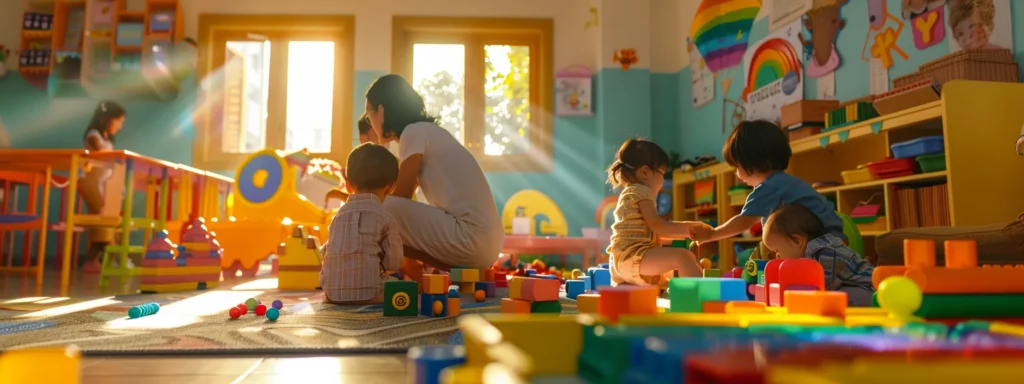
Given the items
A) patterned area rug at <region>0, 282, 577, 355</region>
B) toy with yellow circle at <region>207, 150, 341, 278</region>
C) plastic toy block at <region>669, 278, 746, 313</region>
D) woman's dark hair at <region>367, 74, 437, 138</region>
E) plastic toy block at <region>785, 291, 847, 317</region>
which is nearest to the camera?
plastic toy block at <region>785, 291, 847, 317</region>

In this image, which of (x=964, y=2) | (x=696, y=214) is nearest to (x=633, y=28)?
(x=696, y=214)

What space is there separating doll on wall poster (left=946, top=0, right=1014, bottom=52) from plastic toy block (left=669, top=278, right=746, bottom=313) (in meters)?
2.25

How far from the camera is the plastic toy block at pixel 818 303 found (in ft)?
2.65

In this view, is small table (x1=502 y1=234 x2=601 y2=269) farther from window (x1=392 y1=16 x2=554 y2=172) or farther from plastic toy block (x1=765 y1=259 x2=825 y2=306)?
plastic toy block (x1=765 y1=259 x2=825 y2=306)

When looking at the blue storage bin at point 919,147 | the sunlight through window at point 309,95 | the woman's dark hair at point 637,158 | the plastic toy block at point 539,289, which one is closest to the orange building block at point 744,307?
the plastic toy block at point 539,289

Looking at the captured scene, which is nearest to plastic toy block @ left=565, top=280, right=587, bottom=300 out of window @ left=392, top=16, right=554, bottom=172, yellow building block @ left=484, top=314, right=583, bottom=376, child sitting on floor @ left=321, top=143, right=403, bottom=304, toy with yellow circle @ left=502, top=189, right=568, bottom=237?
child sitting on floor @ left=321, top=143, right=403, bottom=304

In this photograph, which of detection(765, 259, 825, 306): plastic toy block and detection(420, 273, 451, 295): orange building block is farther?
detection(420, 273, 451, 295): orange building block

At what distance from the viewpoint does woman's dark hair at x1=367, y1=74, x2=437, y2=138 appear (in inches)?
93.6

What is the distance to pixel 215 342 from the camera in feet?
3.95

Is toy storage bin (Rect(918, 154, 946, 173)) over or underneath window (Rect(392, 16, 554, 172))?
underneath

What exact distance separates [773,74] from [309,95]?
146 inches

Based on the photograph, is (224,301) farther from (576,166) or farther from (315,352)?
(576,166)

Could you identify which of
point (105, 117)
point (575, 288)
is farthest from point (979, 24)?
point (105, 117)

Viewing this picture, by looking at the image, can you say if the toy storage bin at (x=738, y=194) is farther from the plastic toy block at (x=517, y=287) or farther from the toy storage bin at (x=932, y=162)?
the plastic toy block at (x=517, y=287)
